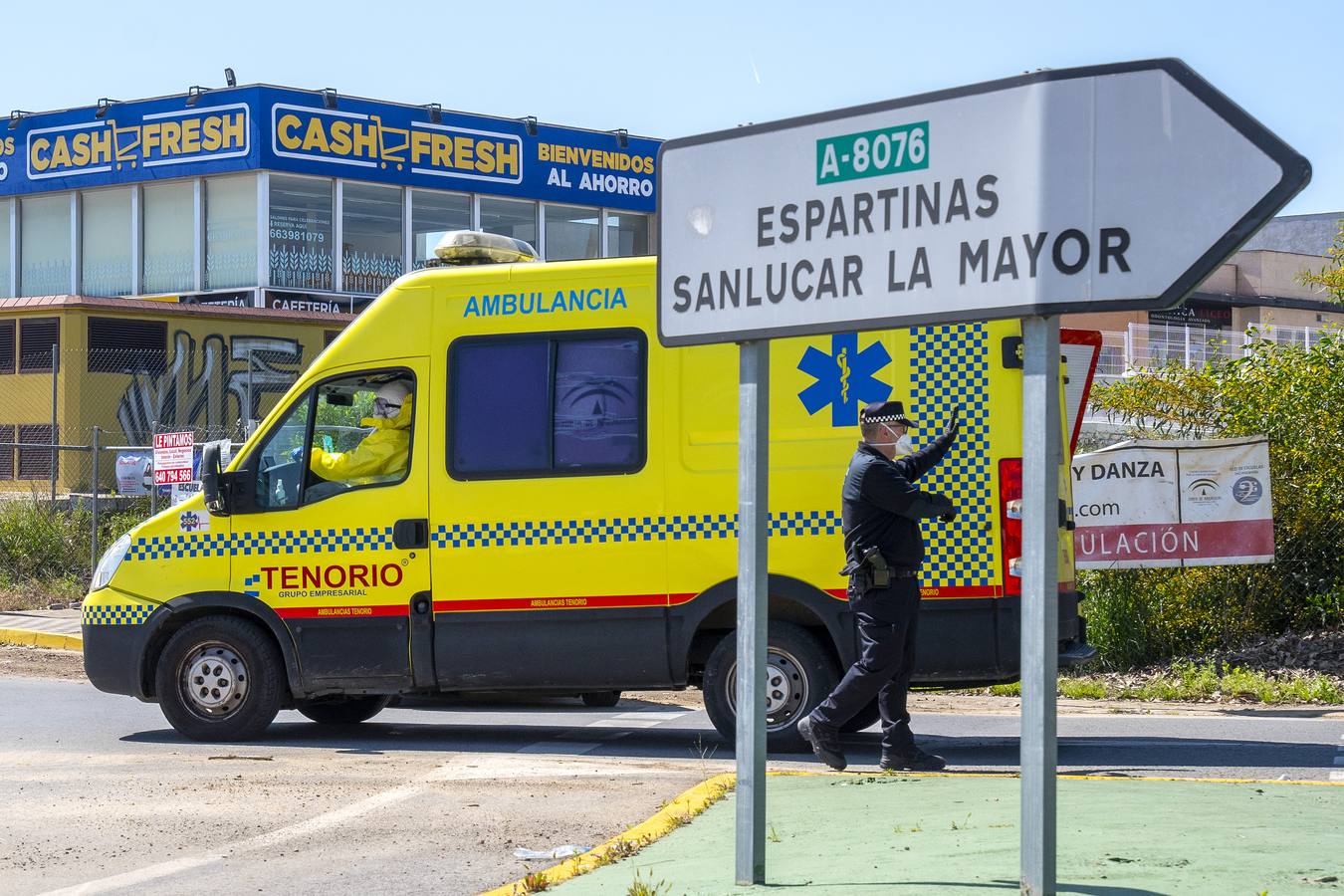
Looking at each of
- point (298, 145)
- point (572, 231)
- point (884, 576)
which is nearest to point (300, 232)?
point (298, 145)

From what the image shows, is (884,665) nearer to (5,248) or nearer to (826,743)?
(826,743)

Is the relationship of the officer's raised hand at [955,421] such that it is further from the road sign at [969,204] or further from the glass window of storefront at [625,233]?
the glass window of storefront at [625,233]

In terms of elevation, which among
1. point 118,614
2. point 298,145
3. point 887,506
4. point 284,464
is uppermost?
point 298,145

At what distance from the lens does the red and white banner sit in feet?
41.8

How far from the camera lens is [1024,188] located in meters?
4.32

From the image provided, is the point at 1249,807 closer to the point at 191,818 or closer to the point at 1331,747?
the point at 1331,747

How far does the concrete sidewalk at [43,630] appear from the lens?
16188 millimetres

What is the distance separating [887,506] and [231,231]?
2590 centimetres

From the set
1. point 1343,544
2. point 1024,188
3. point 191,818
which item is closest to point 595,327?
point 191,818

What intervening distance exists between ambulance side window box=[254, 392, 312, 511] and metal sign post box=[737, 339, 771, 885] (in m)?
5.68

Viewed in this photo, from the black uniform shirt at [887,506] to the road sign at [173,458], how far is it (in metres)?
10.7

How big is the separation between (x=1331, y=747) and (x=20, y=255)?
30.8m

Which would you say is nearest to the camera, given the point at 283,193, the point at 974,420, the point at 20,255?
the point at 974,420

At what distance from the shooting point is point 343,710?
442 inches
